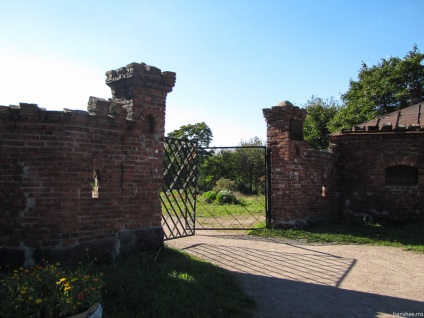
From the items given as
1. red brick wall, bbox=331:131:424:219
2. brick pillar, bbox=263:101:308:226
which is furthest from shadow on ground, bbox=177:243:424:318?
red brick wall, bbox=331:131:424:219

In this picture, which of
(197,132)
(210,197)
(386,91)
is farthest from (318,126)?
(197,132)

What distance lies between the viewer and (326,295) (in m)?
4.89

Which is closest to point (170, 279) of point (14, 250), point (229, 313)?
point (229, 313)

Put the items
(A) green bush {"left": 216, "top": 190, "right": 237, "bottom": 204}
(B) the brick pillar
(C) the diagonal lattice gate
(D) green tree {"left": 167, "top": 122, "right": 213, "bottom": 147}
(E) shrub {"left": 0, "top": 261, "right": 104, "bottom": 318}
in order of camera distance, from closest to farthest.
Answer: (E) shrub {"left": 0, "top": 261, "right": 104, "bottom": 318}, (C) the diagonal lattice gate, (B) the brick pillar, (A) green bush {"left": 216, "top": 190, "right": 237, "bottom": 204}, (D) green tree {"left": 167, "top": 122, "right": 213, "bottom": 147}

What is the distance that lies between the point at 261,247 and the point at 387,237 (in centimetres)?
348

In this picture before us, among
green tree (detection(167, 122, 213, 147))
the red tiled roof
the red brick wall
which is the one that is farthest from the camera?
green tree (detection(167, 122, 213, 147))

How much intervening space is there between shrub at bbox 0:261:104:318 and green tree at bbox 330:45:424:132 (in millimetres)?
23337

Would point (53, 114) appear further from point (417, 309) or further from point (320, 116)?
point (320, 116)

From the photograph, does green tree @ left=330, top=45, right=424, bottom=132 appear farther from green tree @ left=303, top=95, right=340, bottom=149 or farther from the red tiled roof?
the red tiled roof

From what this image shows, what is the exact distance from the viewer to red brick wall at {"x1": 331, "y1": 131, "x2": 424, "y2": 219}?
33.2 ft

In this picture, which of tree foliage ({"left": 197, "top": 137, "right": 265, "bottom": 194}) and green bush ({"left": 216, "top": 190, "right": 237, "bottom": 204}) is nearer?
green bush ({"left": 216, "top": 190, "right": 237, "bottom": 204})

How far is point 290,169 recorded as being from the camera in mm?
9414

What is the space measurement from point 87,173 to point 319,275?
13.6ft

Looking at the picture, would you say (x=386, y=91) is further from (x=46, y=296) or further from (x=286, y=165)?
(x=46, y=296)
